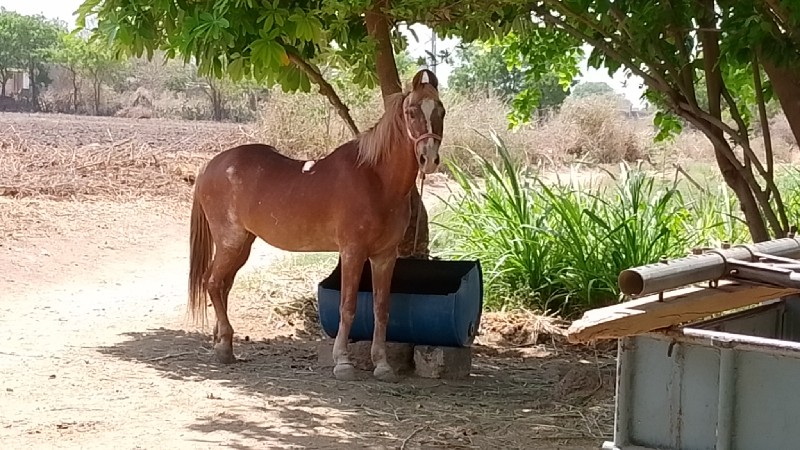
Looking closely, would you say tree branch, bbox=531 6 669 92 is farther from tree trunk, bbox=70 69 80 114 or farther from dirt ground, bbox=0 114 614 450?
tree trunk, bbox=70 69 80 114

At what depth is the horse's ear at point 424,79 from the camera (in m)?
5.56

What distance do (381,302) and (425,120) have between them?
1.16 m

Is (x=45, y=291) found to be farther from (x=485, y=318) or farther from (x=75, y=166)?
(x=75, y=166)

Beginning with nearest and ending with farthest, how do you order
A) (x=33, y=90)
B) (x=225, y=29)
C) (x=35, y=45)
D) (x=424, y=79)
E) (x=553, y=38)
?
(x=225, y=29)
(x=424, y=79)
(x=553, y=38)
(x=33, y=90)
(x=35, y=45)

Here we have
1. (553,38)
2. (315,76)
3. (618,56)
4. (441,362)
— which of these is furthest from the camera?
(553,38)

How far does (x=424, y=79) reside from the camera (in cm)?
557

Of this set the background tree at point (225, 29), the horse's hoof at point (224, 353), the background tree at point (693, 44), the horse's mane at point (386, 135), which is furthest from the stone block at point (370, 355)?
the background tree at point (693, 44)

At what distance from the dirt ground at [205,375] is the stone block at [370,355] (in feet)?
0.53

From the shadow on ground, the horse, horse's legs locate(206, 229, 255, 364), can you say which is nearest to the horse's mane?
the horse

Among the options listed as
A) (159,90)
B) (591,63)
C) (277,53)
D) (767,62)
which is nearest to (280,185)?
(277,53)

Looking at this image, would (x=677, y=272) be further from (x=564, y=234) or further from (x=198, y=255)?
(x=564, y=234)

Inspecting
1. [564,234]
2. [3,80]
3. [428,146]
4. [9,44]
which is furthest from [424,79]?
[9,44]

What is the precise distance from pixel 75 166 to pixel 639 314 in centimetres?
1255

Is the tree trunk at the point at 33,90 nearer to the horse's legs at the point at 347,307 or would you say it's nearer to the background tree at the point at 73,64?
the background tree at the point at 73,64
